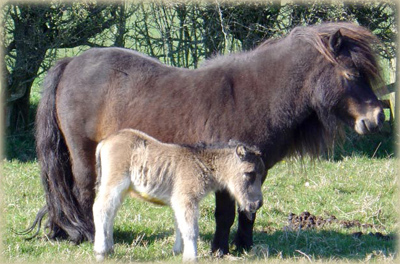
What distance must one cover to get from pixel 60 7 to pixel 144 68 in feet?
13.5

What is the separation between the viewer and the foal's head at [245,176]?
5426mm

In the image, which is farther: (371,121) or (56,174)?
(56,174)

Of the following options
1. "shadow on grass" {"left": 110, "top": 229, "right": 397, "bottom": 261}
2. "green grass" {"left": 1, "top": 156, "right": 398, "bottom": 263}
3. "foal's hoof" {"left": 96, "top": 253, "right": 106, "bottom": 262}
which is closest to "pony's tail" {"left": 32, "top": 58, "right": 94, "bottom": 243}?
"green grass" {"left": 1, "top": 156, "right": 398, "bottom": 263}

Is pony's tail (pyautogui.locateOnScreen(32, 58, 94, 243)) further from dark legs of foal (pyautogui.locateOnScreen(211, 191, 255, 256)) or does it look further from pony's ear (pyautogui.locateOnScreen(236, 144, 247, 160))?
pony's ear (pyautogui.locateOnScreen(236, 144, 247, 160))

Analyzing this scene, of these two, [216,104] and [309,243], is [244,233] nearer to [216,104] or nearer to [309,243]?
[309,243]

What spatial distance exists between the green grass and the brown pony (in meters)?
0.42

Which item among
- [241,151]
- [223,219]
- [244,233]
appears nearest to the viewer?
[241,151]

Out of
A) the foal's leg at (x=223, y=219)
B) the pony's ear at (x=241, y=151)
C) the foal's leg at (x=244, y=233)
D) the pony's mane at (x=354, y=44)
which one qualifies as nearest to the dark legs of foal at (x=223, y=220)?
the foal's leg at (x=223, y=219)

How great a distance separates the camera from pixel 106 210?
5.30 meters

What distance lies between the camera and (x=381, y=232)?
6840mm

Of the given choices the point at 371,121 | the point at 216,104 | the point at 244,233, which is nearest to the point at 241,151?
the point at 216,104

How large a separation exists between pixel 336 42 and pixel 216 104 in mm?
1242

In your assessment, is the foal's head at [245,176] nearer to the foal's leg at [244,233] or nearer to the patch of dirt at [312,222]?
the foal's leg at [244,233]

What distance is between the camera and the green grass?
5.89m
